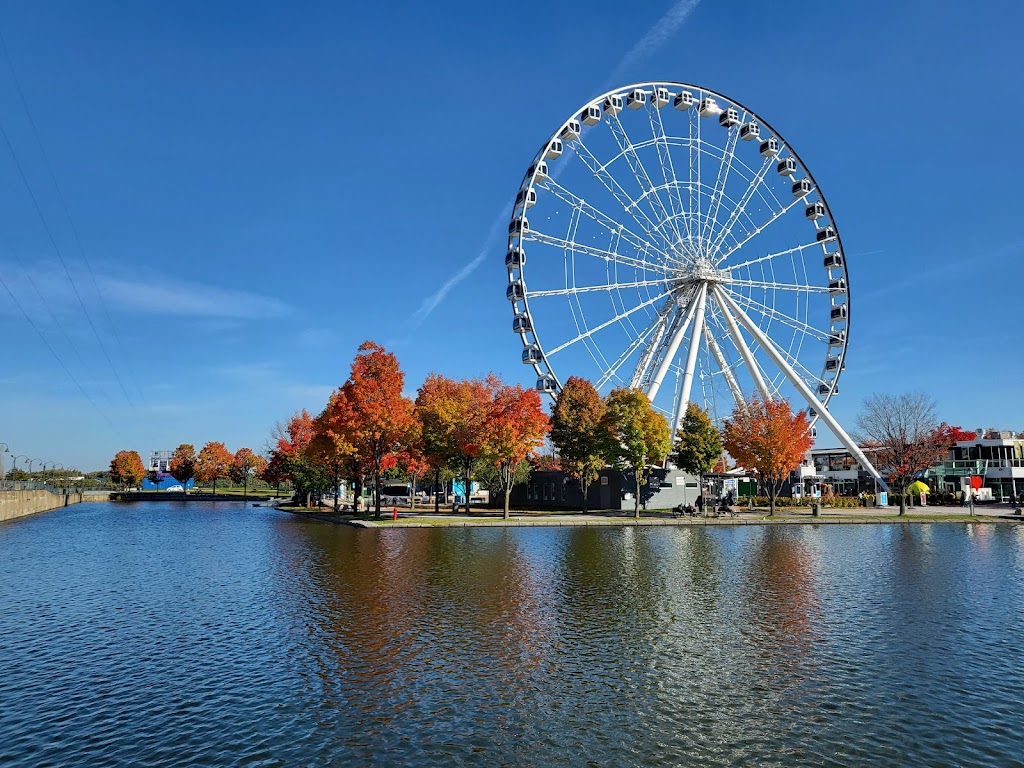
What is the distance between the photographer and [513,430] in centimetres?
5525

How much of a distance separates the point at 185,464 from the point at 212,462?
22.7 ft

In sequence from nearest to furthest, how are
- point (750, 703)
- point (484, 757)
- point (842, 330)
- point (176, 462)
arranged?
point (484, 757), point (750, 703), point (842, 330), point (176, 462)

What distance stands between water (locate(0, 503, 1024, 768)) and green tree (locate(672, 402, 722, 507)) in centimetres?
3263

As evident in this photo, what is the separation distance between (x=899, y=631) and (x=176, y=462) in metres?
155

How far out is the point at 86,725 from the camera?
39.5 ft

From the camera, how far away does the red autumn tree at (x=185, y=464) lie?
14225cm

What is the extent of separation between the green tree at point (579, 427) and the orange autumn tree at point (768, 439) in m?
12.1

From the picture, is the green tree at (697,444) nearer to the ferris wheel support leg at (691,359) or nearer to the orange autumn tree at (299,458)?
the ferris wheel support leg at (691,359)

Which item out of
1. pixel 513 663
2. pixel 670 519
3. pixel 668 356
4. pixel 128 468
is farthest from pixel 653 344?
pixel 128 468

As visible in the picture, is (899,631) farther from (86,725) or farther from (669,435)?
(669,435)

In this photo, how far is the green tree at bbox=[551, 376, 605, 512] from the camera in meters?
62.7

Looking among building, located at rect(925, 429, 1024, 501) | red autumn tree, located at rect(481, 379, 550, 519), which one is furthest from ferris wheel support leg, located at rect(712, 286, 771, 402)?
building, located at rect(925, 429, 1024, 501)

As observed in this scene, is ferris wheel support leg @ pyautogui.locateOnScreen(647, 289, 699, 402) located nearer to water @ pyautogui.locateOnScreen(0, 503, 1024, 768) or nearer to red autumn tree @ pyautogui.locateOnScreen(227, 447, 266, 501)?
water @ pyautogui.locateOnScreen(0, 503, 1024, 768)

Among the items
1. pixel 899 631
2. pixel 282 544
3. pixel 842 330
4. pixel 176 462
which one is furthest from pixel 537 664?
pixel 176 462
